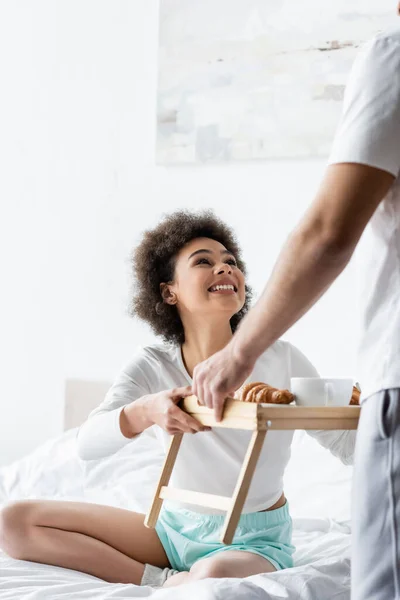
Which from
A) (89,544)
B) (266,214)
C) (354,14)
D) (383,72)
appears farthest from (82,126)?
(383,72)

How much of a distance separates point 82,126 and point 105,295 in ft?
2.26

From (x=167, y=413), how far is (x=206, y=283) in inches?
22.2

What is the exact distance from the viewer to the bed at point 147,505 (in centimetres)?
142

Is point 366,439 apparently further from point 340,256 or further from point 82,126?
point 82,126

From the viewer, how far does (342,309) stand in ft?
9.18

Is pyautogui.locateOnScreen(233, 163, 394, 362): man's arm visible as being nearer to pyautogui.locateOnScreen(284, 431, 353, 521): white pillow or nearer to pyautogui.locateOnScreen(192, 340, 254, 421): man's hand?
pyautogui.locateOnScreen(192, 340, 254, 421): man's hand

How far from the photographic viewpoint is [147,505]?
2227mm

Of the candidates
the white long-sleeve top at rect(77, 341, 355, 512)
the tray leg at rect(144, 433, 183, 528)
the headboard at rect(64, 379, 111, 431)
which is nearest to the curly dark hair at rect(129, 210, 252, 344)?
the white long-sleeve top at rect(77, 341, 355, 512)

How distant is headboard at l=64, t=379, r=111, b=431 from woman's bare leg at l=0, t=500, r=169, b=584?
136cm

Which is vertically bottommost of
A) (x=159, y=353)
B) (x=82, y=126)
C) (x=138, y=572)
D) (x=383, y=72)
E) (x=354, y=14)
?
(x=138, y=572)

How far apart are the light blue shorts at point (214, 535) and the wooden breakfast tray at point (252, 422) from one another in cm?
40

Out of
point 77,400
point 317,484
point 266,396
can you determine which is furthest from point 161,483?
point 77,400

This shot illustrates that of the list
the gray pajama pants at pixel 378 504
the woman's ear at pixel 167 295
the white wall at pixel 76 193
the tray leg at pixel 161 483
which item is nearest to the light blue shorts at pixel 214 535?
the tray leg at pixel 161 483

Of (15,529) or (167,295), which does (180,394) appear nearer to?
(15,529)
